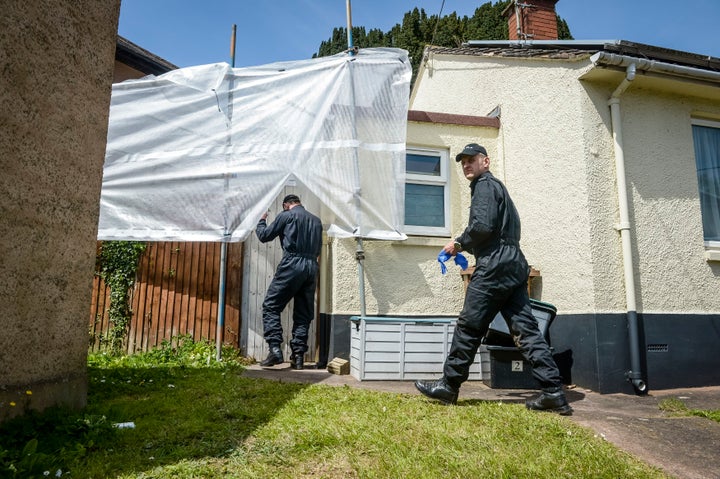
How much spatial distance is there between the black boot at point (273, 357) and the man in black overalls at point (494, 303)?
78.2 inches

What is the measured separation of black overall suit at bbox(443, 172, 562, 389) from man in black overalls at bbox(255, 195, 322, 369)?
7.00 ft

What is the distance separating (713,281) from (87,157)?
6.17 m

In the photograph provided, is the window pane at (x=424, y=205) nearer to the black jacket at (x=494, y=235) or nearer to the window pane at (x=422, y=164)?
the window pane at (x=422, y=164)

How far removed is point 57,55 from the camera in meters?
2.89

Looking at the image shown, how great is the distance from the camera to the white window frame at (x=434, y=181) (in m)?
6.23

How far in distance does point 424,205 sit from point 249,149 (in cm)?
228

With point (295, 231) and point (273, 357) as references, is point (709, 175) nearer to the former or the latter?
point (295, 231)

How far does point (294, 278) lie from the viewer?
17.9 ft

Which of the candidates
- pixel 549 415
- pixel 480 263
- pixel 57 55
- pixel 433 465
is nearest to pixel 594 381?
pixel 549 415

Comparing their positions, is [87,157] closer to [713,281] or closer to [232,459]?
[232,459]

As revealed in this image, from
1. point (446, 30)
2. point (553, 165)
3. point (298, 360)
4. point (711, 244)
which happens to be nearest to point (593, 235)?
point (553, 165)

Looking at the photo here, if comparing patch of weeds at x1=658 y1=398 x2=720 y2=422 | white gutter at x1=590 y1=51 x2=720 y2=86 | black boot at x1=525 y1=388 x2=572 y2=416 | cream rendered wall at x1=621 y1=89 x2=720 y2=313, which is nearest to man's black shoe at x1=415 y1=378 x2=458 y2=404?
black boot at x1=525 y1=388 x2=572 y2=416

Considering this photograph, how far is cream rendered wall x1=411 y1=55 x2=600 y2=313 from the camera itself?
→ 5.20 meters

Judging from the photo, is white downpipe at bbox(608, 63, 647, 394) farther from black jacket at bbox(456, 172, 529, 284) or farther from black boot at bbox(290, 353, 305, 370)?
black boot at bbox(290, 353, 305, 370)
